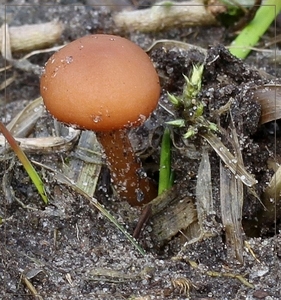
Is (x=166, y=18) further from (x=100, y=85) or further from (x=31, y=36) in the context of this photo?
(x=100, y=85)

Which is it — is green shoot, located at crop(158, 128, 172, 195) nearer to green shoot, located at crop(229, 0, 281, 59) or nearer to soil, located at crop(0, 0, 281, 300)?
soil, located at crop(0, 0, 281, 300)

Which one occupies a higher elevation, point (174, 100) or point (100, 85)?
point (100, 85)

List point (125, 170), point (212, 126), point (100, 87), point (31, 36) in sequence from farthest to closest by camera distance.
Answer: point (31, 36) < point (125, 170) < point (212, 126) < point (100, 87)

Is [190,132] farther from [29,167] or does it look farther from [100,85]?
[29,167]

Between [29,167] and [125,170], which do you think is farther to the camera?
[125,170]

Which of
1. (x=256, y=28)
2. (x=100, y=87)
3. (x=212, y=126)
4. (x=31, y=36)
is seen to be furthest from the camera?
(x=31, y=36)

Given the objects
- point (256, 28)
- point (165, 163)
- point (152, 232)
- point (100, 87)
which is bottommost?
point (152, 232)

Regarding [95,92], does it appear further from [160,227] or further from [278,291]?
[278,291]

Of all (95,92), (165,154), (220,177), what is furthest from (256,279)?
(95,92)

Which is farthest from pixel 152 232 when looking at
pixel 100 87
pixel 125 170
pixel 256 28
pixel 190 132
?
pixel 256 28
